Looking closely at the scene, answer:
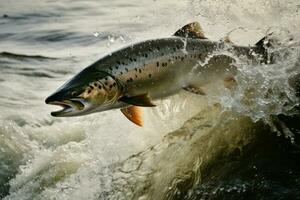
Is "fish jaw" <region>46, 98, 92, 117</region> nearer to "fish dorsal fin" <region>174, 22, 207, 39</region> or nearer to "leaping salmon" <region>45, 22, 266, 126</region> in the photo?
"leaping salmon" <region>45, 22, 266, 126</region>

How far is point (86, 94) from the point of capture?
369 cm

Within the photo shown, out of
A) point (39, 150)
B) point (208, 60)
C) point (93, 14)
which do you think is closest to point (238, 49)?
point (208, 60)

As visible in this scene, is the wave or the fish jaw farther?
the wave

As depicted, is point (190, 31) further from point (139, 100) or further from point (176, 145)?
point (176, 145)

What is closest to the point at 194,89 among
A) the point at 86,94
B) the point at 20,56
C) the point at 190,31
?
the point at 190,31

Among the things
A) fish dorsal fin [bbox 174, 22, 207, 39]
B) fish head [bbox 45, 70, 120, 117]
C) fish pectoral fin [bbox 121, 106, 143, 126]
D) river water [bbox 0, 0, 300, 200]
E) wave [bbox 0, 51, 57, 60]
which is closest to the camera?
fish head [bbox 45, 70, 120, 117]

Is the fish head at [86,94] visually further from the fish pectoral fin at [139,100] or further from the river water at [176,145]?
the river water at [176,145]

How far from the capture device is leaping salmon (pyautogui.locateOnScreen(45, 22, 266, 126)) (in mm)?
3715

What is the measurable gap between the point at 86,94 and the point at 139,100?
390 millimetres

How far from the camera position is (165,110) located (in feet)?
16.4

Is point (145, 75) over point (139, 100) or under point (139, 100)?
over

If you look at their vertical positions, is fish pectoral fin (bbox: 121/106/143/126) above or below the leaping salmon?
below

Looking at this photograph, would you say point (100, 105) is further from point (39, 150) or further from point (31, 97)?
point (31, 97)

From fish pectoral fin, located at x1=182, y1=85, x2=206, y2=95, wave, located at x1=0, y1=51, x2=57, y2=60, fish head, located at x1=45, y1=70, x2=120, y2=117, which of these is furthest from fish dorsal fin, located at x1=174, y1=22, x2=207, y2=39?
wave, located at x1=0, y1=51, x2=57, y2=60
